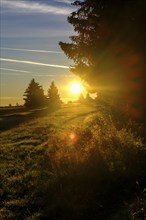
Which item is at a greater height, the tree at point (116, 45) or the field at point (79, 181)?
the tree at point (116, 45)

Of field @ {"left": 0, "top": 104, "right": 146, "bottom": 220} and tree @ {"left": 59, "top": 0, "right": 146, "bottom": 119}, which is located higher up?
tree @ {"left": 59, "top": 0, "right": 146, "bottom": 119}

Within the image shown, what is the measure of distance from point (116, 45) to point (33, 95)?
64070mm

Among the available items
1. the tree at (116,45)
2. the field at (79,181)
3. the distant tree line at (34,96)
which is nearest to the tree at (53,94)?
the distant tree line at (34,96)

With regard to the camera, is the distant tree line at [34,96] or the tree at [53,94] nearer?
the distant tree line at [34,96]

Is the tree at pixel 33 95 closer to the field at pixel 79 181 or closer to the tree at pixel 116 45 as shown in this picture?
the tree at pixel 116 45

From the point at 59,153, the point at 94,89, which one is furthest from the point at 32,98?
the point at 59,153

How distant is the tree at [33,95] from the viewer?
8931 cm

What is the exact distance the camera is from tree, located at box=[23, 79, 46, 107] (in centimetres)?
8931

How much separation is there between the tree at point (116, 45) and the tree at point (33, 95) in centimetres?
6092

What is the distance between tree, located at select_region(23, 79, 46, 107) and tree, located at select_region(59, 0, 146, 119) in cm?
6092

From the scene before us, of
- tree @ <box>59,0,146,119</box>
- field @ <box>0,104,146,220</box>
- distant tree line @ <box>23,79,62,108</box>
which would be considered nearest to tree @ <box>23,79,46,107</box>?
distant tree line @ <box>23,79,62,108</box>

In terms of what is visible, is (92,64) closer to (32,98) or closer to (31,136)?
(31,136)

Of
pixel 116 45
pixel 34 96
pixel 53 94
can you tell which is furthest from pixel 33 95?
pixel 116 45

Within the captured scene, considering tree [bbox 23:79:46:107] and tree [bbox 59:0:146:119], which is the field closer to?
tree [bbox 59:0:146:119]
